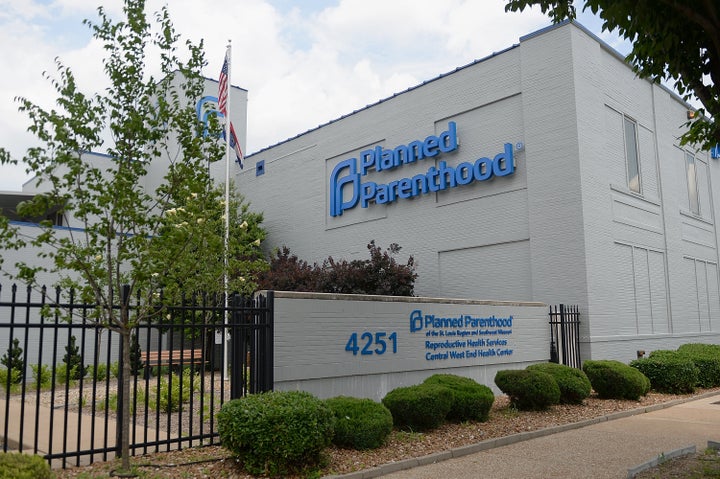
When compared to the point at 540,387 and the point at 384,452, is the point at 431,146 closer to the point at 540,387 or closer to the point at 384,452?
the point at 540,387

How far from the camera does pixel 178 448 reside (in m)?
8.29

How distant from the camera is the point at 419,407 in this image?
948 cm

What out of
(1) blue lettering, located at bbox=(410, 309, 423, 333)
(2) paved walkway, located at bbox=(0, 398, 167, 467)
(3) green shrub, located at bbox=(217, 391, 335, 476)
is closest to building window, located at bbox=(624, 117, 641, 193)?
(1) blue lettering, located at bbox=(410, 309, 423, 333)

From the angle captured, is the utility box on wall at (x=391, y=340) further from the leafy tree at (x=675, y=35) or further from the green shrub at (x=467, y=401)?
the leafy tree at (x=675, y=35)

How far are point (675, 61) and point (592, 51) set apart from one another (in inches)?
442

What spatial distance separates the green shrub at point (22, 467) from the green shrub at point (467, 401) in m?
6.23

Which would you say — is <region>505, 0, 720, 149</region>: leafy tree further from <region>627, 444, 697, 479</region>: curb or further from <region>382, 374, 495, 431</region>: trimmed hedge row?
<region>382, 374, 495, 431</region>: trimmed hedge row

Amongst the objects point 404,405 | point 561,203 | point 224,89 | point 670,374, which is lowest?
point 670,374

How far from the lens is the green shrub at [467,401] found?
10250mm

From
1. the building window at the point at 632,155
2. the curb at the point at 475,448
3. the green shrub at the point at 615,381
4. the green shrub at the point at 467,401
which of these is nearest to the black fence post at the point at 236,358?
the curb at the point at 475,448

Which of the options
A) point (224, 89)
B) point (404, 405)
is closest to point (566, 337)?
point (404, 405)

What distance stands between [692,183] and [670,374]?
11084 millimetres

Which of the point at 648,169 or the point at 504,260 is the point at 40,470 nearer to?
the point at 504,260

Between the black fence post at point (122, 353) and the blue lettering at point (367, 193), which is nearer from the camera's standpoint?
the black fence post at point (122, 353)
